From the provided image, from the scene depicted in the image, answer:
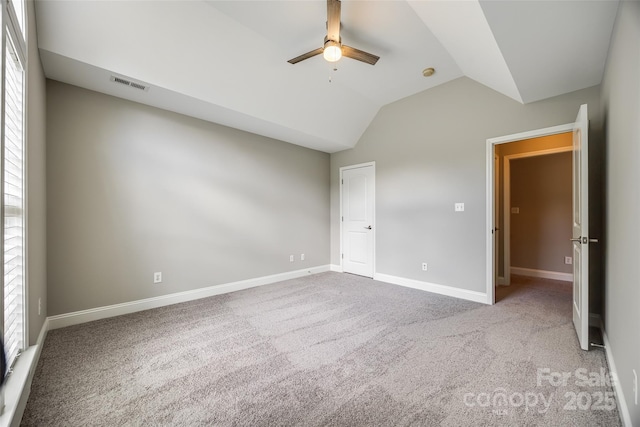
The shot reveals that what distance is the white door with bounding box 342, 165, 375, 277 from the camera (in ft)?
15.2

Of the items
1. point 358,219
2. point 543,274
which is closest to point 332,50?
point 358,219

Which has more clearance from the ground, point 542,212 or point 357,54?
point 357,54

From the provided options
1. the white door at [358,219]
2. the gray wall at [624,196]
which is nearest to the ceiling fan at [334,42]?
the gray wall at [624,196]

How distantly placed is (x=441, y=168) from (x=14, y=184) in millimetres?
4305

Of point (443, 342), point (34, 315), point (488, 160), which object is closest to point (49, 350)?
point (34, 315)

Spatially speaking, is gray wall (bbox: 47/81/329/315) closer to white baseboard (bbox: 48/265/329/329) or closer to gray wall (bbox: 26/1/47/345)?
white baseboard (bbox: 48/265/329/329)

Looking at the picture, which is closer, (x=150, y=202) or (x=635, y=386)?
(x=635, y=386)

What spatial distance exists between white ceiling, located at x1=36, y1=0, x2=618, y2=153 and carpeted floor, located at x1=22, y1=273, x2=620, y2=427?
2.48 metres

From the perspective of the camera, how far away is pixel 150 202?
3113 mm

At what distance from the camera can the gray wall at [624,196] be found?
50.6 inches

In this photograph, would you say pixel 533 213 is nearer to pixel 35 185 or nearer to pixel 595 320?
pixel 595 320

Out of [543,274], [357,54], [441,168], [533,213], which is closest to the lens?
[357,54]

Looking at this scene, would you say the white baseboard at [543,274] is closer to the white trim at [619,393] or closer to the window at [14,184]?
the white trim at [619,393]

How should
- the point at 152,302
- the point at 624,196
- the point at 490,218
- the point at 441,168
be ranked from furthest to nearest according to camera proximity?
the point at 441,168
the point at 490,218
the point at 152,302
the point at 624,196
